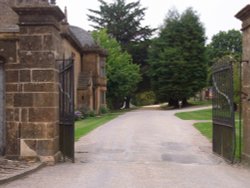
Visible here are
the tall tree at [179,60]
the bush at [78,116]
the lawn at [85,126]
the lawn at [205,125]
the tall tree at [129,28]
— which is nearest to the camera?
the lawn at [205,125]

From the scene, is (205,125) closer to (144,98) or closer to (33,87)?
(33,87)

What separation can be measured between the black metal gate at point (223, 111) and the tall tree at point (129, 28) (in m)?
53.8

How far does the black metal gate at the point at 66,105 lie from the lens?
12.6 meters

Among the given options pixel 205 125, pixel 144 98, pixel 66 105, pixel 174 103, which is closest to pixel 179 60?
pixel 174 103

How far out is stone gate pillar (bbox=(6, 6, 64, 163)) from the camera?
1208 centimetres

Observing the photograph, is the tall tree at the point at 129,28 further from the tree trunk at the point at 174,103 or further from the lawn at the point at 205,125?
the lawn at the point at 205,125

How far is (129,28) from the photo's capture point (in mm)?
70875

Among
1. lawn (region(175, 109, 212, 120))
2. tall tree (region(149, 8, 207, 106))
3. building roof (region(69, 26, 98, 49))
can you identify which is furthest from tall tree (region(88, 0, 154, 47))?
lawn (region(175, 109, 212, 120))

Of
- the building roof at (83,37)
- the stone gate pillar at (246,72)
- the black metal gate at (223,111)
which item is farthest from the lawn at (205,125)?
the building roof at (83,37)

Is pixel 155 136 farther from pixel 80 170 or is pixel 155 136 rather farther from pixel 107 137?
pixel 80 170

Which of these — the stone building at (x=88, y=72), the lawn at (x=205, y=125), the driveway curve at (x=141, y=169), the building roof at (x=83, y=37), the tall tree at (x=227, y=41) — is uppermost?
the tall tree at (x=227, y=41)

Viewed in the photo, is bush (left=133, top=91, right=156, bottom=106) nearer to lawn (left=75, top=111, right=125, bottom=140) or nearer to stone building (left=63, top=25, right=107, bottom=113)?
stone building (left=63, top=25, right=107, bottom=113)

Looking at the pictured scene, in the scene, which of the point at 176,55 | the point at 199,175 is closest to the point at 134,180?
the point at 199,175

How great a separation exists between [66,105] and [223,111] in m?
4.25
